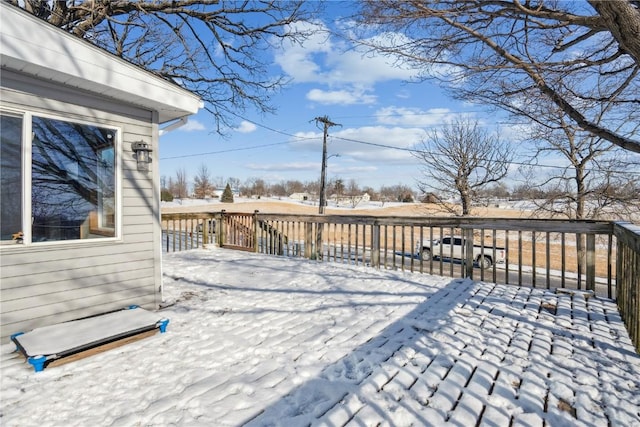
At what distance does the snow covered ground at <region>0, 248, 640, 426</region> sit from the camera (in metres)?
1.77

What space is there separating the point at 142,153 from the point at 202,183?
47.5m

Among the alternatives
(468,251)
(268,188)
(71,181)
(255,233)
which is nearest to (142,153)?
(71,181)

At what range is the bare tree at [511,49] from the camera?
3266 mm

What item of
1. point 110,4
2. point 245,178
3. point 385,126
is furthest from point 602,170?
point 245,178

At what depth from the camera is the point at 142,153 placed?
3.46 metres

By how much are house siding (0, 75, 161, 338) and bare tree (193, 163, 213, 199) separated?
4630cm

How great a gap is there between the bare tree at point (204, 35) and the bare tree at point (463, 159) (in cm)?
634

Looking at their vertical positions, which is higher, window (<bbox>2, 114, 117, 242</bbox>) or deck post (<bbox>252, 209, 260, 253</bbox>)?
window (<bbox>2, 114, 117, 242</bbox>)

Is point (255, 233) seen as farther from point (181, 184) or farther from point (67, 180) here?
point (181, 184)

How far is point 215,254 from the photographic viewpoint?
692 centimetres

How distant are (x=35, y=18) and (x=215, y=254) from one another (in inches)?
197

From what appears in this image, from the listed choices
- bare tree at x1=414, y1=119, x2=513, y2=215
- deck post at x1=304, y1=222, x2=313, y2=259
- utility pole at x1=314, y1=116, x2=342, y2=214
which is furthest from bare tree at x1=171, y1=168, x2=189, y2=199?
deck post at x1=304, y1=222, x2=313, y2=259

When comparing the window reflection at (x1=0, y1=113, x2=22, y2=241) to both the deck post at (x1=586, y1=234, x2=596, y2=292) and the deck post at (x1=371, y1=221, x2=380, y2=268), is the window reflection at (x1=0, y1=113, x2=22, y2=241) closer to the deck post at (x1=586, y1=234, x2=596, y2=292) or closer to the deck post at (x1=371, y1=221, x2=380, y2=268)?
the deck post at (x1=371, y1=221, x2=380, y2=268)

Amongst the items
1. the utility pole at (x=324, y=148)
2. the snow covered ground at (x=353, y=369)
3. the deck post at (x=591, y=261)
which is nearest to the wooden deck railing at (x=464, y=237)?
the deck post at (x=591, y=261)
